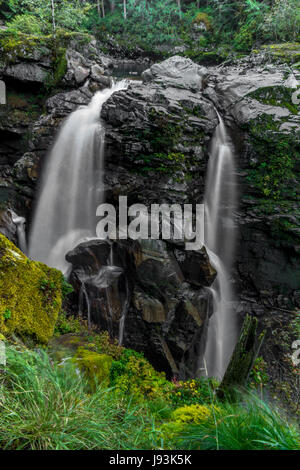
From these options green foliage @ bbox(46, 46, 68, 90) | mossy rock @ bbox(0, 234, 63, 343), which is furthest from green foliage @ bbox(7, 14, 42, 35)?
mossy rock @ bbox(0, 234, 63, 343)

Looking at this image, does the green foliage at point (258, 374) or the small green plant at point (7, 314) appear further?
the green foliage at point (258, 374)

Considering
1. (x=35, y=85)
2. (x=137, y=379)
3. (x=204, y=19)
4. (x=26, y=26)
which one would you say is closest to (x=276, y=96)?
(x=137, y=379)

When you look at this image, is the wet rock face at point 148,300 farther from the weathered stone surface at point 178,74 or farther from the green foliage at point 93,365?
the weathered stone surface at point 178,74

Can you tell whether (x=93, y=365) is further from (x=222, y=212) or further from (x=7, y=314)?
(x=222, y=212)

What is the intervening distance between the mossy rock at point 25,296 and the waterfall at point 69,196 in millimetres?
4937

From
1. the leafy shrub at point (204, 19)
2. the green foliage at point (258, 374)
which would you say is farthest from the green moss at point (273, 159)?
the leafy shrub at point (204, 19)

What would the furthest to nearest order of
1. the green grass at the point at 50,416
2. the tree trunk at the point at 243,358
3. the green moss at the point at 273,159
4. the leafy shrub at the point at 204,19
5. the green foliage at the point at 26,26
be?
1. the leafy shrub at the point at 204,19
2. the green foliage at the point at 26,26
3. the green moss at the point at 273,159
4. the tree trunk at the point at 243,358
5. the green grass at the point at 50,416

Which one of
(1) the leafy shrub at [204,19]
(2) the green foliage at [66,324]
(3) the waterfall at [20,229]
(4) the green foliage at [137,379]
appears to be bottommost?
(4) the green foliage at [137,379]

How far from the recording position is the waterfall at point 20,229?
781 centimetres

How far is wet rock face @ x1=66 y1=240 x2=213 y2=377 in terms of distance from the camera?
6.21m

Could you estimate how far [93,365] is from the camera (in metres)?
3.52

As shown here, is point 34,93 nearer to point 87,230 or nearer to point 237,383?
point 87,230

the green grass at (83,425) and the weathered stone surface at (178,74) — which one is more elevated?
the weathered stone surface at (178,74)
